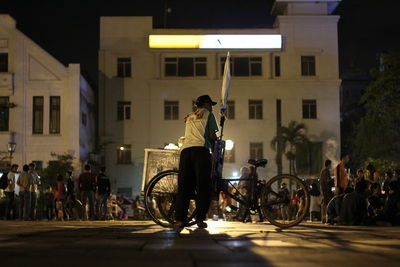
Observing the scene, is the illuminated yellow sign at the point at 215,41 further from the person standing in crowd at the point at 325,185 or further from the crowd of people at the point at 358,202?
the person standing in crowd at the point at 325,185

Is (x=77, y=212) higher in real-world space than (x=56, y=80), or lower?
lower

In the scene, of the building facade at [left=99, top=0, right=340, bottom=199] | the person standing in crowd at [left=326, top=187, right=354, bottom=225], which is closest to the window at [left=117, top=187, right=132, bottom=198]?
the building facade at [left=99, top=0, right=340, bottom=199]

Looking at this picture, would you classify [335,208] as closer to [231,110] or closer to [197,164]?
[197,164]

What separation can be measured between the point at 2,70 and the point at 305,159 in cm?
2147

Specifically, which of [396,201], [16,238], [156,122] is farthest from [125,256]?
[156,122]

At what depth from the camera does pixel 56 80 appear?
44094 mm

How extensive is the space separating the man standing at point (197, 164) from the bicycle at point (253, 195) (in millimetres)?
431

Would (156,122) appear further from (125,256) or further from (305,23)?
(125,256)

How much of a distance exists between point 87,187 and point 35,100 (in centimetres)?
2507

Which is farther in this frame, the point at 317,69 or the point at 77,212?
the point at 317,69

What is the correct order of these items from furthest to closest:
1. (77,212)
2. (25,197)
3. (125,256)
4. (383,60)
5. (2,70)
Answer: (2,70) < (383,60) < (77,212) < (25,197) < (125,256)

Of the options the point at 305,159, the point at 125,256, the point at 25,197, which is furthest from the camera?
the point at 305,159

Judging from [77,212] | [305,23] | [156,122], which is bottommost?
[77,212]

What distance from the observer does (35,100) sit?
44375 millimetres
